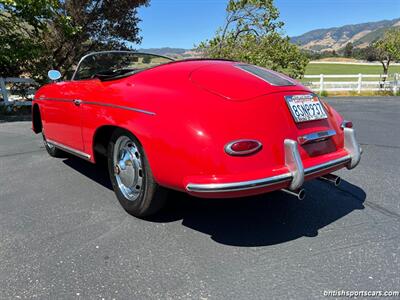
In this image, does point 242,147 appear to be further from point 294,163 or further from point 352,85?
point 352,85

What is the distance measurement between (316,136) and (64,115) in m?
2.63

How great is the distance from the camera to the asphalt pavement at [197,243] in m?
2.09

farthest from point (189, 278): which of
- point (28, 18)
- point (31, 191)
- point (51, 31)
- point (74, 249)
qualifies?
A: point (51, 31)

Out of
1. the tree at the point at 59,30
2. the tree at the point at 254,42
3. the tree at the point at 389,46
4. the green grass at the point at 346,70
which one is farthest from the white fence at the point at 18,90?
the green grass at the point at 346,70

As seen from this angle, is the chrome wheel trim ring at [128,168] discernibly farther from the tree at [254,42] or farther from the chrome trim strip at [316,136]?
the tree at [254,42]

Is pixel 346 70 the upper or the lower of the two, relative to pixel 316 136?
lower

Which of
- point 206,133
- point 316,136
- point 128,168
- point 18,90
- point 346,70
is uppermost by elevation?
point 18,90

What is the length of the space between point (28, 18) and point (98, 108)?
28.1 ft

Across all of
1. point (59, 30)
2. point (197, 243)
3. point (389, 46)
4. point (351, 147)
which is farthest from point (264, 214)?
point (389, 46)

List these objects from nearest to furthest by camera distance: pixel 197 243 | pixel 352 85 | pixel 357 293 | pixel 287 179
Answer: pixel 357 293 < pixel 287 179 < pixel 197 243 < pixel 352 85

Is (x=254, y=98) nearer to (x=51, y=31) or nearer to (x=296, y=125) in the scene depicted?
(x=296, y=125)

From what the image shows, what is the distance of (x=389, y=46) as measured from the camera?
22.9 meters

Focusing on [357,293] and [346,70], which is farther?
[346,70]

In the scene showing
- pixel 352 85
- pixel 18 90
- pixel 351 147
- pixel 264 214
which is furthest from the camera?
pixel 352 85
